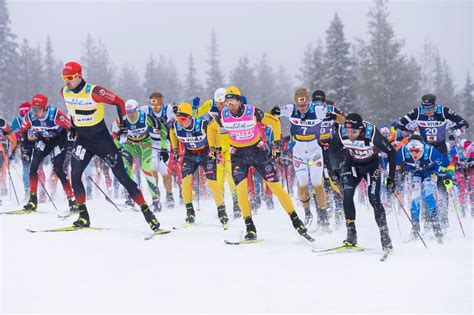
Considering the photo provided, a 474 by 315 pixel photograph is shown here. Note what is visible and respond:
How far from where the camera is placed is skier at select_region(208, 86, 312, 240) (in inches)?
300

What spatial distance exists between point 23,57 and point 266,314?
48.4m

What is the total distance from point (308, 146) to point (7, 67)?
39.2 metres

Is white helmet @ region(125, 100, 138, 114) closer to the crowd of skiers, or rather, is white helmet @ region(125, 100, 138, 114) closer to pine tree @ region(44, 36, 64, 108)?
the crowd of skiers

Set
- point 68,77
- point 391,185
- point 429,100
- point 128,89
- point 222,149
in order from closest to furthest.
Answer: point 391,185 → point 68,77 → point 429,100 → point 222,149 → point 128,89

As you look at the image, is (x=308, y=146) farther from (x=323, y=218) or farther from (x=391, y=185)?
(x=391, y=185)

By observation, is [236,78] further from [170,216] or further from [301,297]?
[301,297]

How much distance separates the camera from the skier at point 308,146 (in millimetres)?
9055

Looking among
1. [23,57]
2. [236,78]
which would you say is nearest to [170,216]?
[23,57]

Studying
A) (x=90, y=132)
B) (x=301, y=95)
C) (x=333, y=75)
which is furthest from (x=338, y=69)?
(x=90, y=132)

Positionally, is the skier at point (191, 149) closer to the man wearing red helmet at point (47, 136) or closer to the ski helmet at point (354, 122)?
the man wearing red helmet at point (47, 136)

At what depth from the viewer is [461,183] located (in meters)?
12.5

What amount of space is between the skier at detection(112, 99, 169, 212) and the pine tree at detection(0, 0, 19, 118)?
3239cm

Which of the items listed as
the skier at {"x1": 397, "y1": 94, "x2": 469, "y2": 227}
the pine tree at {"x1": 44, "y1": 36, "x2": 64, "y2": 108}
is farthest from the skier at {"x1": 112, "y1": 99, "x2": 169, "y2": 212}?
the pine tree at {"x1": 44, "y1": 36, "x2": 64, "y2": 108}

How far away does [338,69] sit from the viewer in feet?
108
